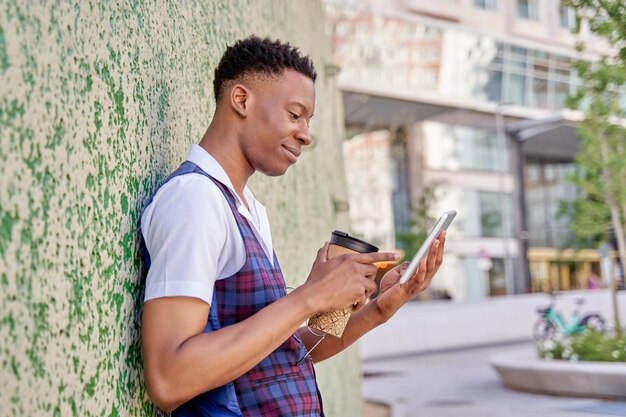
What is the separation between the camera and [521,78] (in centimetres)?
4238

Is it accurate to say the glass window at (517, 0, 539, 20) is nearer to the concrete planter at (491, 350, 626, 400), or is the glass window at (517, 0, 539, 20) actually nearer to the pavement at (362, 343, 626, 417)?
the pavement at (362, 343, 626, 417)

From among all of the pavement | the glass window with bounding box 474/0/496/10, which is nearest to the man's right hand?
the pavement

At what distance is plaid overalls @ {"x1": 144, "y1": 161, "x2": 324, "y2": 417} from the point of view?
197cm

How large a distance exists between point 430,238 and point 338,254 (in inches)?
9.4

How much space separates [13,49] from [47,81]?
0.14 m

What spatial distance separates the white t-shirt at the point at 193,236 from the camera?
179cm

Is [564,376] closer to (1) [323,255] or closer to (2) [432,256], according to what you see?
(2) [432,256]

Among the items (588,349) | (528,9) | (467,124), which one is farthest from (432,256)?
(528,9)

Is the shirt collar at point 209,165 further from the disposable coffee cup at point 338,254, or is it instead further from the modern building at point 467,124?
the modern building at point 467,124

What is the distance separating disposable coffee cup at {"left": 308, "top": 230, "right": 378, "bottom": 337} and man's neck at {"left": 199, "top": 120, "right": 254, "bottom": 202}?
0.29 meters

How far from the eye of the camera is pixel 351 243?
2.00 m

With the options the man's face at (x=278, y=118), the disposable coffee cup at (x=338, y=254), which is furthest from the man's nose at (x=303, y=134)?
the disposable coffee cup at (x=338, y=254)

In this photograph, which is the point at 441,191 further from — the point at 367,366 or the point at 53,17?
the point at 53,17

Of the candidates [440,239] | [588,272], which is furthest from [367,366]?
[588,272]
